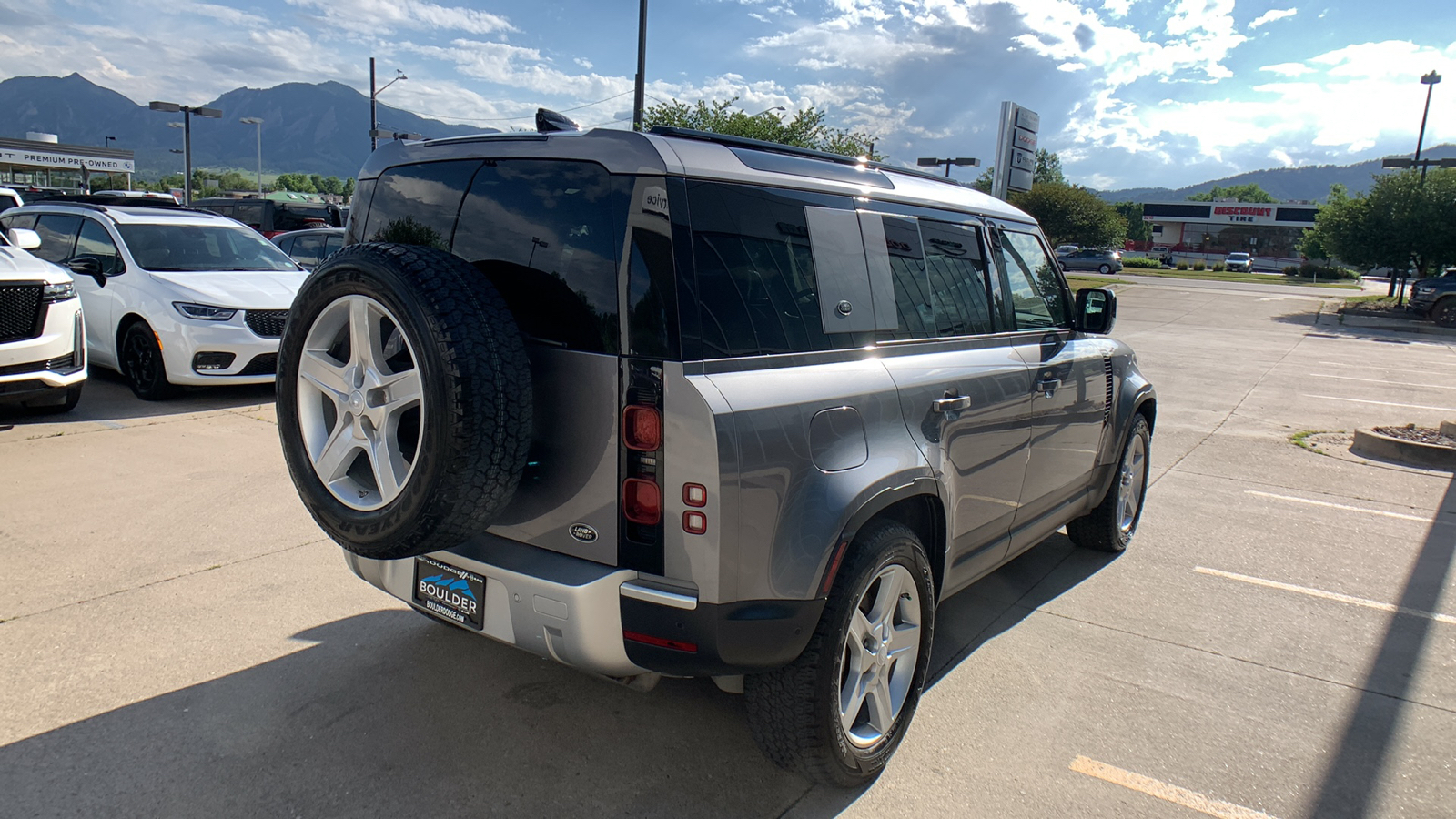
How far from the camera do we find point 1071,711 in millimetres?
3410

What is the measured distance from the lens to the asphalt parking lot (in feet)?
9.18

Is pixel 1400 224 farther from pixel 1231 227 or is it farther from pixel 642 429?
pixel 1231 227

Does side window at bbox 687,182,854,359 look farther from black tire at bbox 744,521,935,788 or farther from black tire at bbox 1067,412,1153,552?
black tire at bbox 1067,412,1153,552

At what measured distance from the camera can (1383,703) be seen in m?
3.60

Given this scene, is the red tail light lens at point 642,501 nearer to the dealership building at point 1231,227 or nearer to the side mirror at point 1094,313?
the side mirror at point 1094,313

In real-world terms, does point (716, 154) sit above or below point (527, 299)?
above

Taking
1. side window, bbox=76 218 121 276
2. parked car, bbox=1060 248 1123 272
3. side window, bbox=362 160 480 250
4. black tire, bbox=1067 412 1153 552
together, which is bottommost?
black tire, bbox=1067 412 1153 552

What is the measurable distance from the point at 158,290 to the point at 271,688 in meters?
6.40

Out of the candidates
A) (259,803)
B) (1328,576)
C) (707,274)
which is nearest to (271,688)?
(259,803)

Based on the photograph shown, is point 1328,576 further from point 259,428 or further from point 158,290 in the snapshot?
point 158,290

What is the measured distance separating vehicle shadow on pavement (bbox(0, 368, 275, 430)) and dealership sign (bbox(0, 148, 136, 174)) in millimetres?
55688

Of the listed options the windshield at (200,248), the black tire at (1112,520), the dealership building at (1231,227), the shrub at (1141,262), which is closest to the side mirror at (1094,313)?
the black tire at (1112,520)

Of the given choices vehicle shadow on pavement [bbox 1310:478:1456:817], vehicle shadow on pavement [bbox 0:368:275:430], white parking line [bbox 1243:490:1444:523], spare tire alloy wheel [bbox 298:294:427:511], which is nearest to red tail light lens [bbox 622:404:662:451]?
spare tire alloy wheel [bbox 298:294:427:511]

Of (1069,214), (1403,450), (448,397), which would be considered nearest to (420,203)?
(448,397)
